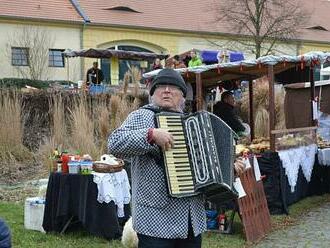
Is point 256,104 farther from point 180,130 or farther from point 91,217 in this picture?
point 180,130

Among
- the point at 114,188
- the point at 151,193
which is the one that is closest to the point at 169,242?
the point at 151,193

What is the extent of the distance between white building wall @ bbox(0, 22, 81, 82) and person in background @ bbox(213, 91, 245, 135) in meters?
19.8

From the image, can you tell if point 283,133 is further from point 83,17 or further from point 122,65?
point 83,17

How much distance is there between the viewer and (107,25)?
32.5 metres

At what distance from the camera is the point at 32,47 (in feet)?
97.6

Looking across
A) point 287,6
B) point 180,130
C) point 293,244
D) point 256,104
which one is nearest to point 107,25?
point 287,6

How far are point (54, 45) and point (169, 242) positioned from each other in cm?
2827

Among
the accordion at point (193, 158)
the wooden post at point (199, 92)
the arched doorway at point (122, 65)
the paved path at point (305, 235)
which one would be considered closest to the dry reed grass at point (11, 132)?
the wooden post at point (199, 92)

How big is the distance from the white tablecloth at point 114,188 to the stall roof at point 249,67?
83.5 inches

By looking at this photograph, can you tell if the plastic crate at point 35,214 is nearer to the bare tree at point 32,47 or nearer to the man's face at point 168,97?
the man's face at point 168,97

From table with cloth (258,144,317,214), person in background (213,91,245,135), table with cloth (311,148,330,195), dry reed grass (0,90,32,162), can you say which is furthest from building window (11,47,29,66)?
table with cloth (258,144,317,214)

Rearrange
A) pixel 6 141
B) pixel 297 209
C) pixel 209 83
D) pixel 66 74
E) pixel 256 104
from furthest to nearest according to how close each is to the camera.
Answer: pixel 66 74 → pixel 256 104 → pixel 6 141 → pixel 209 83 → pixel 297 209

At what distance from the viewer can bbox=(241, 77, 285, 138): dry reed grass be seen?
570 inches

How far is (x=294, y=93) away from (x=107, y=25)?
820 inches
